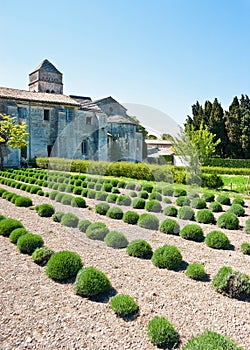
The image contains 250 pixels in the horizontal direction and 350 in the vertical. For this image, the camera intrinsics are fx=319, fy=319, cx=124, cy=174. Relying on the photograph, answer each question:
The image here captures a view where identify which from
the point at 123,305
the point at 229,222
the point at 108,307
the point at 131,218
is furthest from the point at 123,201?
the point at 123,305

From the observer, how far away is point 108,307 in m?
3.95

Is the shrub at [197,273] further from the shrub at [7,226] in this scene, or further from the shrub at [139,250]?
the shrub at [7,226]

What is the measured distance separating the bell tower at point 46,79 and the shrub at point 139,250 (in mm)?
37221

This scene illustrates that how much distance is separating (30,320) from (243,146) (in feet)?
113

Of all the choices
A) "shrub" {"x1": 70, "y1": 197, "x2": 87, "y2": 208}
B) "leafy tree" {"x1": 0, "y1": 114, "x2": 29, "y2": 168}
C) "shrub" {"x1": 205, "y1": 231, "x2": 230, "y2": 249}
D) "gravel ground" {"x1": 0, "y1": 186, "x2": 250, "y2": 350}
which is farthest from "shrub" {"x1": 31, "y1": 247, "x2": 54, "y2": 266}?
"leafy tree" {"x1": 0, "y1": 114, "x2": 29, "y2": 168}

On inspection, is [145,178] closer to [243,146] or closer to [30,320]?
[30,320]

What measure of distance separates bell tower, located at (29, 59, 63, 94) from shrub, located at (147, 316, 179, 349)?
39503 mm

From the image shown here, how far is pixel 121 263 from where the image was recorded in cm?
533

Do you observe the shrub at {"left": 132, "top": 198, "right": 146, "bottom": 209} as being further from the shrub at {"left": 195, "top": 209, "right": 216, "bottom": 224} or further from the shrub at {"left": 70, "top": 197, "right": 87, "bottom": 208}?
the shrub at {"left": 195, "top": 209, "right": 216, "bottom": 224}

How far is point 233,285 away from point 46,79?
131 feet

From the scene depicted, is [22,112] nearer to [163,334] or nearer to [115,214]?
[115,214]

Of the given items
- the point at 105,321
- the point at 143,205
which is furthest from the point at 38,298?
the point at 143,205

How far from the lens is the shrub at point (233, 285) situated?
4.22 metres

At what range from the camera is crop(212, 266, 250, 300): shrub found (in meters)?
4.22
